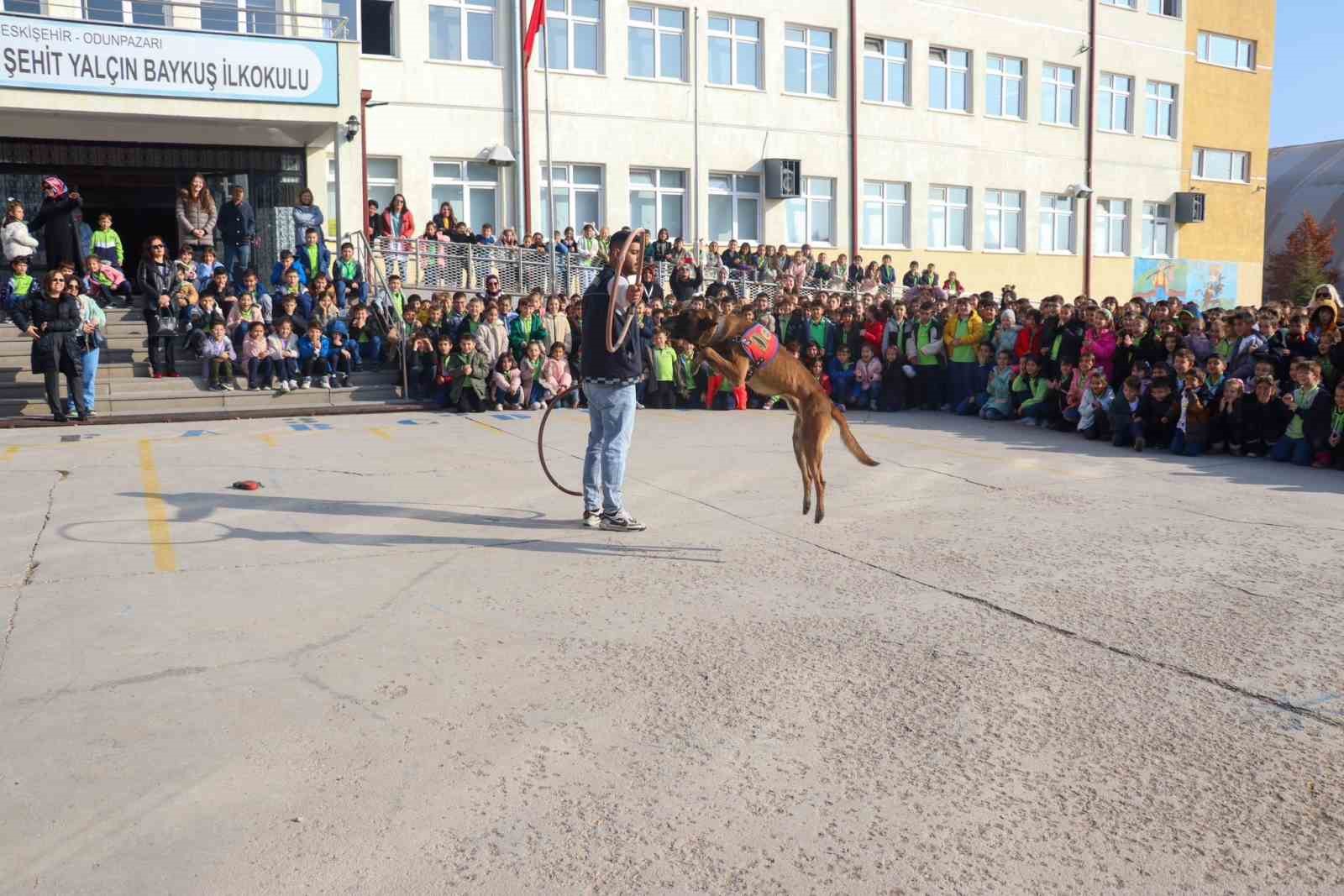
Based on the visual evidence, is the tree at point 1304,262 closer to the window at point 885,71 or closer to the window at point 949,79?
the window at point 949,79

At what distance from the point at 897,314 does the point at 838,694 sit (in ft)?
44.4

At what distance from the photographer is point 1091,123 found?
3500 centimetres

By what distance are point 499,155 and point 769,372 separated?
712 inches

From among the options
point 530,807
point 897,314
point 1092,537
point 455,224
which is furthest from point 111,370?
point 530,807

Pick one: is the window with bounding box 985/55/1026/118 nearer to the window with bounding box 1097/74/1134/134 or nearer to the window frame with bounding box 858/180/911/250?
the window with bounding box 1097/74/1134/134

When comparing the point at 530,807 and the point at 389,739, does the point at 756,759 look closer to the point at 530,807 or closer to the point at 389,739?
the point at 530,807

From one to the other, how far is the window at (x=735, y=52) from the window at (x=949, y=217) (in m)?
6.32

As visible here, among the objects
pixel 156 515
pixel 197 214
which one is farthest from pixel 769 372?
pixel 197 214

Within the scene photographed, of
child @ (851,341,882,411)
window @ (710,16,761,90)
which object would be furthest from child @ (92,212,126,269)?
window @ (710,16,761,90)

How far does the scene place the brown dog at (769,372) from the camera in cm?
781

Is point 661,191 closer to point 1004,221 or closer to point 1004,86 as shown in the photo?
point 1004,221

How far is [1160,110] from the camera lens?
122 ft

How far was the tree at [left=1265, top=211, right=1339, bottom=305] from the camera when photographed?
5194 cm

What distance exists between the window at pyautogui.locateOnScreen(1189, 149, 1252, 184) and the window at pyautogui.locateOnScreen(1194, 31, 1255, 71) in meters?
2.76
